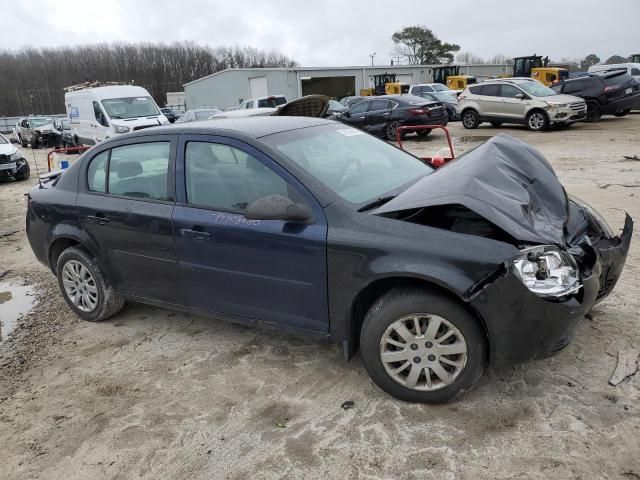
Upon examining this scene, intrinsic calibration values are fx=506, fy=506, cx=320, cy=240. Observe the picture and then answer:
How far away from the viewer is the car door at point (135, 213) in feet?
12.0

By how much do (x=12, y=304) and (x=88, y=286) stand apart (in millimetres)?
1465

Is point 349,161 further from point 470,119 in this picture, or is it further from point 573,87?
point 573,87

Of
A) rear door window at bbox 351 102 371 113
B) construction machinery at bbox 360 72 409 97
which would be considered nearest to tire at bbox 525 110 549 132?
rear door window at bbox 351 102 371 113

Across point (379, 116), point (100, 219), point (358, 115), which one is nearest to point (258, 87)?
point (358, 115)

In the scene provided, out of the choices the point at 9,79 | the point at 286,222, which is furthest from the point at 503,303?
the point at 9,79

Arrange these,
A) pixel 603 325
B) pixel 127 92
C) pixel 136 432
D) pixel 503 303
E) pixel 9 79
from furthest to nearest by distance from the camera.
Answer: pixel 9 79 → pixel 127 92 → pixel 603 325 → pixel 136 432 → pixel 503 303

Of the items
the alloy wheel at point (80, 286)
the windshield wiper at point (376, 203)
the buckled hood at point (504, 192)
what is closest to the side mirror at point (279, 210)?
the windshield wiper at point (376, 203)

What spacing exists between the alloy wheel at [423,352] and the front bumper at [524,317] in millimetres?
192

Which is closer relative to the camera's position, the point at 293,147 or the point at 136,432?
the point at 136,432

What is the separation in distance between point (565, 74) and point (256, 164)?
30474 mm

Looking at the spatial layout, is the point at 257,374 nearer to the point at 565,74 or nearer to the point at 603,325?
the point at 603,325

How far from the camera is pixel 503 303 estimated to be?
2.61 meters

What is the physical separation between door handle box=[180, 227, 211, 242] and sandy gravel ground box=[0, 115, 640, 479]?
0.90 meters


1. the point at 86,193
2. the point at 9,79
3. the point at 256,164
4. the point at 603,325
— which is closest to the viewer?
the point at 256,164
